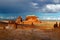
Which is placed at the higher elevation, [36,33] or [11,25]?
[11,25]

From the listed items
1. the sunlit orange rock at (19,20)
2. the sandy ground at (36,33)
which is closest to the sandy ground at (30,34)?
the sandy ground at (36,33)

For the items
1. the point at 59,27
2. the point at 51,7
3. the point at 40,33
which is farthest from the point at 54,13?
the point at 40,33

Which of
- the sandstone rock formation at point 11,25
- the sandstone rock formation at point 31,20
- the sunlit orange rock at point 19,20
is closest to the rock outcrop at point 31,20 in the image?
the sandstone rock formation at point 31,20

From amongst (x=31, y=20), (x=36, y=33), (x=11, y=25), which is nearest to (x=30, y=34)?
(x=36, y=33)

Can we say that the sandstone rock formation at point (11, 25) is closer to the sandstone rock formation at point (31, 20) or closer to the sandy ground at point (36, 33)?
the sandy ground at point (36, 33)

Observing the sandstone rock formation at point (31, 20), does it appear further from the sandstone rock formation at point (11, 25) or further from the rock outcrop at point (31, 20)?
the sandstone rock formation at point (11, 25)

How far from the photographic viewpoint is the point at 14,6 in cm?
318

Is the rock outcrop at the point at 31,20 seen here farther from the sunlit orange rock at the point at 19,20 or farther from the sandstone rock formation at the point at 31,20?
the sunlit orange rock at the point at 19,20

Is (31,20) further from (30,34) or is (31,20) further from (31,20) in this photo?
(30,34)

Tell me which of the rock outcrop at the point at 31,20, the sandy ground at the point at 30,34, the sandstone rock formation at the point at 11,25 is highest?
the rock outcrop at the point at 31,20

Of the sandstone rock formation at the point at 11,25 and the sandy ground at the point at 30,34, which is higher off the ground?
the sandstone rock formation at the point at 11,25

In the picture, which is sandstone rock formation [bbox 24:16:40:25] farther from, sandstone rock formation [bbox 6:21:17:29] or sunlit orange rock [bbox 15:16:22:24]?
sandstone rock formation [bbox 6:21:17:29]

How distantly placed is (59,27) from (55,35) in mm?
184

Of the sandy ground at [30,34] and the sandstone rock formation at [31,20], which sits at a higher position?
the sandstone rock formation at [31,20]
